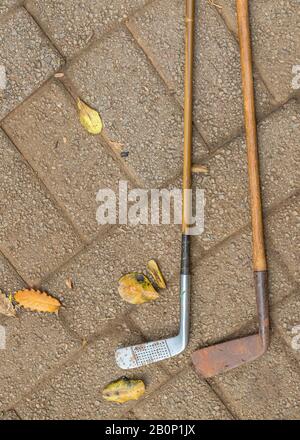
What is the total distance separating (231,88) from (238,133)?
21 centimetres

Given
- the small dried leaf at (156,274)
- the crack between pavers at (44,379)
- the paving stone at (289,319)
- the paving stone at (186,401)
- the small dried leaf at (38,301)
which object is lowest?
the paving stone at (186,401)

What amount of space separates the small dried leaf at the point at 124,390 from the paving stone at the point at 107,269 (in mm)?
267

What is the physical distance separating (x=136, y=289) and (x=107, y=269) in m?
0.17

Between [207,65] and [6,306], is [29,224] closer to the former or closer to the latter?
[6,306]

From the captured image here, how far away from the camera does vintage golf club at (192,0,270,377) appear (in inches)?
90.8

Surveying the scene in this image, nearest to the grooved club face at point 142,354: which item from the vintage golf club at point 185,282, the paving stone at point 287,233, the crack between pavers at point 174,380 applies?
the vintage golf club at point 185,282

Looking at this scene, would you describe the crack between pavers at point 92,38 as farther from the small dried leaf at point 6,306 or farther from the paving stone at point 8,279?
the small dried leaf at point 6,306

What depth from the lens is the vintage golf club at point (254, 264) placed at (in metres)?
2.31

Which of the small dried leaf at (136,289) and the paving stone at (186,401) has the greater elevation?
the small dried leaf at (136,289)

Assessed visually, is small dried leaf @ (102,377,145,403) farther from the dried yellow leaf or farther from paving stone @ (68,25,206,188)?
the dried yellow leaf

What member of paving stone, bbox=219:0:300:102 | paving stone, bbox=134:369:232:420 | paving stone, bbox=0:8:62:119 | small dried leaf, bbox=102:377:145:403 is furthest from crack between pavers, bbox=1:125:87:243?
paving stone, bbox=219:0:300:102

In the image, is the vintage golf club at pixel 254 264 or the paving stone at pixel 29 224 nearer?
the vintage golf club at pixel 254 264

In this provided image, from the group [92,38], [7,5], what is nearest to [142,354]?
[92,38]

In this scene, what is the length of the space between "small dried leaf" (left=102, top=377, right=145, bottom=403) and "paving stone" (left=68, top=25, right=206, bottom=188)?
93 cm
